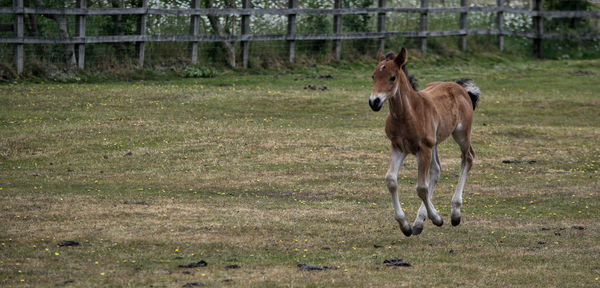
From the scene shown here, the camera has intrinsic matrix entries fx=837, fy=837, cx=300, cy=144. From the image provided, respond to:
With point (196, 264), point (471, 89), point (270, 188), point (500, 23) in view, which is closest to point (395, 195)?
point (196, 264)

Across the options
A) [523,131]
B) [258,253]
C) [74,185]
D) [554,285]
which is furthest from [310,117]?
[554,285]

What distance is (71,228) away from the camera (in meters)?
10.1

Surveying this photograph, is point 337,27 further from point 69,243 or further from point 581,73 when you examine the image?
point 69,243

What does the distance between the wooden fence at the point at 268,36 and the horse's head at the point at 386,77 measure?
15.0 meters

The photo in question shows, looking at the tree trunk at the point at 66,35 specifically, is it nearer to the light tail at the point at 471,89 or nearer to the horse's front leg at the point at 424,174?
the light tail at the point at 471,89

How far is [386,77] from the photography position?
31.1 ft

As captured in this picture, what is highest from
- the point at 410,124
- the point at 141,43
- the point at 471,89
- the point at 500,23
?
the point at 500,23

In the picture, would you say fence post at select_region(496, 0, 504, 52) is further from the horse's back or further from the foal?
the foal

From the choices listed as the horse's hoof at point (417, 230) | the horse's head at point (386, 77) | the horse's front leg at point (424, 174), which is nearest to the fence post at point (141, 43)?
the horse's head at point (386, 77)

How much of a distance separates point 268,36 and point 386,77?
16.8 metres

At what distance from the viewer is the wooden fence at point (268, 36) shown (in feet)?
73.6

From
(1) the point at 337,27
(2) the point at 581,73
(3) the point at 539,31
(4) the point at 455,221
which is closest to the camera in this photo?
(4) the point at 455,221

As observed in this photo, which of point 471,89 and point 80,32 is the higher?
point 80,32

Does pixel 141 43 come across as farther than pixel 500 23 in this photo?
No
